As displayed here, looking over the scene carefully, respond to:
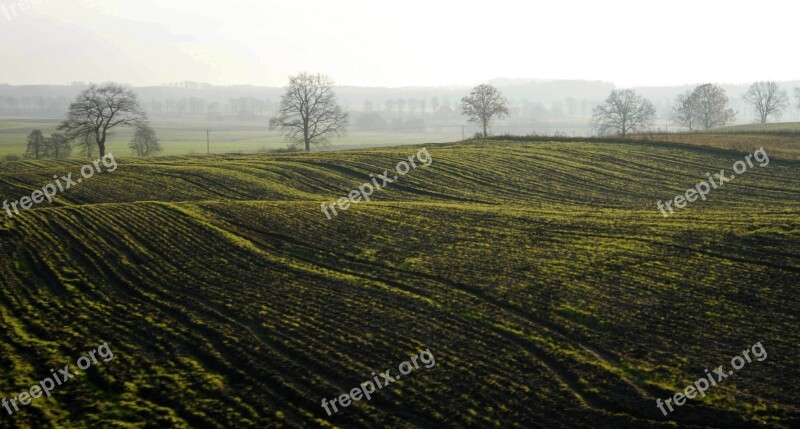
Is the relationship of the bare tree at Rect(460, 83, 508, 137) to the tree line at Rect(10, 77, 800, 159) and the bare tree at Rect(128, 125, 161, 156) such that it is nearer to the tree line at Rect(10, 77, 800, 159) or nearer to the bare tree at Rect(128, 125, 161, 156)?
the tree line at Rect(10, 77, 800, 159)

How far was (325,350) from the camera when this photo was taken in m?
17.0

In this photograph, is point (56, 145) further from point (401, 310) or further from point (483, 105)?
point (401, 310)

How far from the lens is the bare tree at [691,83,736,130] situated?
104188mm

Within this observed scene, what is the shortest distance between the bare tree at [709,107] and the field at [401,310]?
7404cm

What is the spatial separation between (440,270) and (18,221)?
20.3 meters

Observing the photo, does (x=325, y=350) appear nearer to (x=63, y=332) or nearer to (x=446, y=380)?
(x=446, y=380)

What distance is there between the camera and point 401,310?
19.7m

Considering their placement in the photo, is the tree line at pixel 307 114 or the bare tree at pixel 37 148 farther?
the bare tree at pixel 37 148

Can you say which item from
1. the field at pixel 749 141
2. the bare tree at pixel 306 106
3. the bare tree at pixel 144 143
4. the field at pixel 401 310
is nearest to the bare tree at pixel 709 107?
the field at pixel 749 141

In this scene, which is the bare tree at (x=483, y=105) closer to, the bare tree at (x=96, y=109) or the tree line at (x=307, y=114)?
the tree line at (x=307, y=114)

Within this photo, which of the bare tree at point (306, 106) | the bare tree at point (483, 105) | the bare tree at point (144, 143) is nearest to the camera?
the bare tree at point (306, 106)

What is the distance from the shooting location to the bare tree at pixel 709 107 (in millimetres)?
104188

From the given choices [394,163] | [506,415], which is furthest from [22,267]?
[394,163]

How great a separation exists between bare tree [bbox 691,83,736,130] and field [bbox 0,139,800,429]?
74.0m
